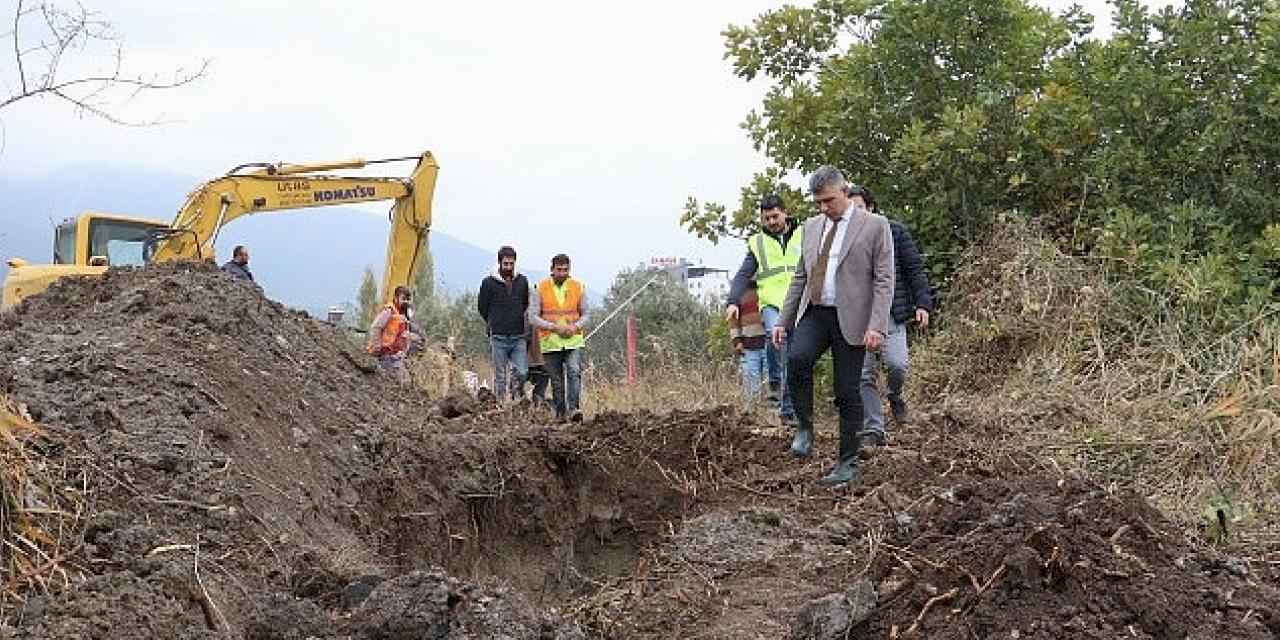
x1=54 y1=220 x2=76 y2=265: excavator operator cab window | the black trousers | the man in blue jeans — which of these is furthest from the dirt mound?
x1=54 y1=220 x2=76 y2=265: excavator operator cab window

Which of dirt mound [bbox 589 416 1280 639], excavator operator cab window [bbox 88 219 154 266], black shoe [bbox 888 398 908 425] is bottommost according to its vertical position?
dirt mound [bbox 589 416 1280 639]

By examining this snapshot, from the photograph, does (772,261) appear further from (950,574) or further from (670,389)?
(950,574)

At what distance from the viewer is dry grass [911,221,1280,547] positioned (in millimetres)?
6945

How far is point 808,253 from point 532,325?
14.8ft

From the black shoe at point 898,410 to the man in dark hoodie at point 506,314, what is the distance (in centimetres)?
379

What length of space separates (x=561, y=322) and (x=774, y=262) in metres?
2.28

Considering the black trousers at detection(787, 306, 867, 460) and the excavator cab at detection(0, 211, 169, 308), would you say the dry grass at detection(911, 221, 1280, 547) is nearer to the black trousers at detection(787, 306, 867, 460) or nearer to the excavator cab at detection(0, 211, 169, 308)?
the black trousers at detection(787, 306, 867, 460)

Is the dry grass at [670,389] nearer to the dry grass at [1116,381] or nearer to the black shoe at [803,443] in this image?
the dry grass at [1116,381]

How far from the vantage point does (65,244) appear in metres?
15.1

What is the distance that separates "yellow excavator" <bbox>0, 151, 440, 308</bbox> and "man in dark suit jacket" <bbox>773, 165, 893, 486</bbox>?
7.45 meters

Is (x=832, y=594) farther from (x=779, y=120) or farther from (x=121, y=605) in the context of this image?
(x=779, y=120)

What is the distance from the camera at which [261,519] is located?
5.37 m

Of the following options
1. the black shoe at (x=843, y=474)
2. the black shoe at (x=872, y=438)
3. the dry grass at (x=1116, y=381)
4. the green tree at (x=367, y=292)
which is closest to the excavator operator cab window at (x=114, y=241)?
the dry grass at (x=1116, y=381)

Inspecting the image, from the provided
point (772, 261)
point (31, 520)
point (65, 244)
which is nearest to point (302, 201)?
point (65, 244)
